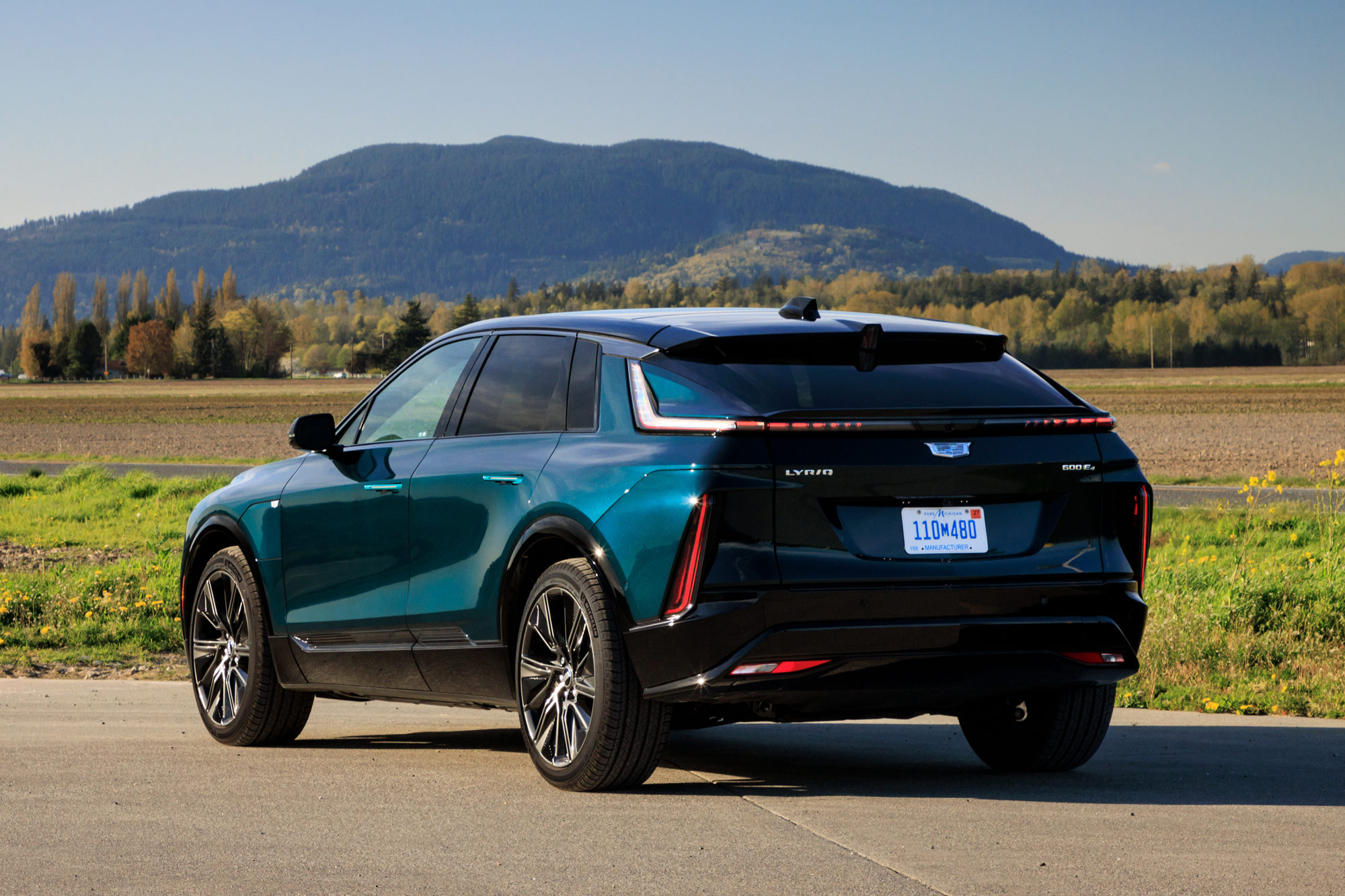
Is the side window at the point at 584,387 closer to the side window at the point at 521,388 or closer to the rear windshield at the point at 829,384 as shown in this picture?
the side window at the point at 521,388

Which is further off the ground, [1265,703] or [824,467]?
[824,467]

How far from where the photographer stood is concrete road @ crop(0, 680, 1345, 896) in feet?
15.3

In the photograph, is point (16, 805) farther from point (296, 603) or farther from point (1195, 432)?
point (1195, 432)

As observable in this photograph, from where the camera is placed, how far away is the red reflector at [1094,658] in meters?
5.78

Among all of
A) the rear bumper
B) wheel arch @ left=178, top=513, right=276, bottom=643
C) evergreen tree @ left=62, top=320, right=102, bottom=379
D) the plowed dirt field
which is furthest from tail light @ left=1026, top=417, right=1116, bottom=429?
evergreen tree @ left=62, top=320, right=102, bottom=379

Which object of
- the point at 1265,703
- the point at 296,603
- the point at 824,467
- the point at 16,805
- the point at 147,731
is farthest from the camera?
the point at 1265,703

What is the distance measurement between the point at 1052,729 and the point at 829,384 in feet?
5.98

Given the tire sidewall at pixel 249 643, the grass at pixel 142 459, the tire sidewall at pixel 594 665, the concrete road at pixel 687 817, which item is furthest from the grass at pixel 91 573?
the grass at pixel 142 459

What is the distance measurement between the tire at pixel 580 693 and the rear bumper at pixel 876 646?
0.44 feet

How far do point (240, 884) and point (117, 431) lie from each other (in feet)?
229

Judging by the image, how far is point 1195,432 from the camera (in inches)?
2267

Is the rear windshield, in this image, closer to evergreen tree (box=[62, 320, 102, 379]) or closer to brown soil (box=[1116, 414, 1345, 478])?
brown soil (box=[1116, 414, 1345, 478])

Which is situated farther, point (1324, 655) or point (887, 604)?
point (1324, 655)

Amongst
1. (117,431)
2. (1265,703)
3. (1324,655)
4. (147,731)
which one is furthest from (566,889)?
(117,431)
